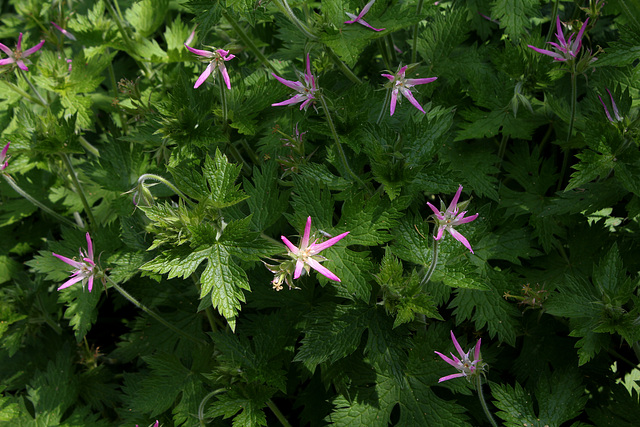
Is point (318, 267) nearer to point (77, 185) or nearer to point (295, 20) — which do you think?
point (295, 20)

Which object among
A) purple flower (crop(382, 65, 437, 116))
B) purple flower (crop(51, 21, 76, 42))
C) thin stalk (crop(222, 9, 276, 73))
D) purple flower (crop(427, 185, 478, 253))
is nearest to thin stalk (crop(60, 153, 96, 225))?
purple flower (crop(51, 21, 76, 42))

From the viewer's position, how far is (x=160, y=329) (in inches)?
113

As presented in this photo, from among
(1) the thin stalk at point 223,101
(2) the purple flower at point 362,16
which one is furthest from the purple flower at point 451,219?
(1) the thin stalk at point 223,101

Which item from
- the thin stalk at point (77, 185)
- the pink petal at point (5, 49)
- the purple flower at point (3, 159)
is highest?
the pink petal at point (5, 49)

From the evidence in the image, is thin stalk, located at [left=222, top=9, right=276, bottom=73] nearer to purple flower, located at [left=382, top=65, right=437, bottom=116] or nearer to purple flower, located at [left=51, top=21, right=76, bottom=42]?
purple flower, located at [left=382, top=65, right=437, bottom=116]

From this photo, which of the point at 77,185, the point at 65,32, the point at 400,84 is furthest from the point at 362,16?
the point at 65,32

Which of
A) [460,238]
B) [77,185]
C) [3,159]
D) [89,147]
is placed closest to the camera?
[460,238]

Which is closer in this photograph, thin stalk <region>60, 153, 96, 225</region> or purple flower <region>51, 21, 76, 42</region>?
Answer: thin stalk <region>60, 153, 96, 225</region>

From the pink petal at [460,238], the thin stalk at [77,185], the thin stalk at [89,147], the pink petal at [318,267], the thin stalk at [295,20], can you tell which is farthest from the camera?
the thin stalk at [89,147]

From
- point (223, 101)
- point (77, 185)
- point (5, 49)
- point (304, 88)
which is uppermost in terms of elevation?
point (304, 88)

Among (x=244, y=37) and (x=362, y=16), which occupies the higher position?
(x=362, y=16)

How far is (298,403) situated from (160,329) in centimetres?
91

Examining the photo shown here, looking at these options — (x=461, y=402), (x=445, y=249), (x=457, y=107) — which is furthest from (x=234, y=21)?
(x=461, y=402)

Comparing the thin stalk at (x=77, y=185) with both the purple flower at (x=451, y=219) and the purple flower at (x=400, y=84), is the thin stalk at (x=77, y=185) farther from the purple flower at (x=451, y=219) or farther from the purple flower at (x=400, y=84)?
the purple flower at (x=451, y=219)
